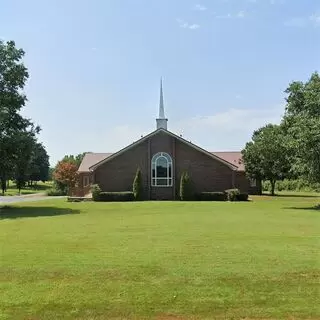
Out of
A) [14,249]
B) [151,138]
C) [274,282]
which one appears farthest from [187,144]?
[274,282]

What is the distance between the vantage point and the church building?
50906 millimetres

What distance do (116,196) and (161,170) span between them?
5503mm

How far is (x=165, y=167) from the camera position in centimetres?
5138

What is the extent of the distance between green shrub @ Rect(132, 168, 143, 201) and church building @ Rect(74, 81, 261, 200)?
3.06 ft

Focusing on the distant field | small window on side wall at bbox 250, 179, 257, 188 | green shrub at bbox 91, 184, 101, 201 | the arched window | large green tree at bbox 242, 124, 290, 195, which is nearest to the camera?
green shrub at bbox 91, 184, 101, 201

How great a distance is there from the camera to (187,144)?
51.0m

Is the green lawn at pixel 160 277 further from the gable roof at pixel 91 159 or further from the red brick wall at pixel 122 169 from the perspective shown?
the gable roof at pixel 91 159

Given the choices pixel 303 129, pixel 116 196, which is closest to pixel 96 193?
pixel 116 196

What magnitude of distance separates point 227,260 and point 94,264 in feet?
9.69

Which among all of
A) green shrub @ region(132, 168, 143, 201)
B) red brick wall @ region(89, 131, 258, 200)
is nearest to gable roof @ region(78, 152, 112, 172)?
red brick wall @ region(89, 131, 258, 200)

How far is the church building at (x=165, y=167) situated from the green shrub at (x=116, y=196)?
2.01 metres

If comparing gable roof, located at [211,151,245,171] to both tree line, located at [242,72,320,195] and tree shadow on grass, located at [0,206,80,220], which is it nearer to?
tree line, located at [242,72,320,195]

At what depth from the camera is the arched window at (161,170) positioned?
51094 millimetres

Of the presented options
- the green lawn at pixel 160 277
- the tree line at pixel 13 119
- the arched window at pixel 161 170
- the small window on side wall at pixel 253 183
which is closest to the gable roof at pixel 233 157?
the small window on side wall at pixel 253 183
